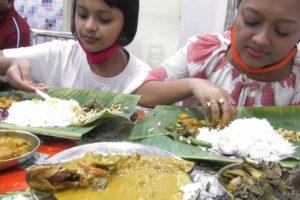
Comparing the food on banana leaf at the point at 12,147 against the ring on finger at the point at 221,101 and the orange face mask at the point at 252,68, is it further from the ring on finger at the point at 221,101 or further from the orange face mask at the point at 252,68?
the orange face mask at the point at 252,68

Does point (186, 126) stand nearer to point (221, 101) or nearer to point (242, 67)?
point (221, 101)

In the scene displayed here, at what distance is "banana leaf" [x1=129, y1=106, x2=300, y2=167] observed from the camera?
3.87 feet

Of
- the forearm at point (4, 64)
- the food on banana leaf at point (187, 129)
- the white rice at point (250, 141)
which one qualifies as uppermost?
the forearm at point (4, 64)

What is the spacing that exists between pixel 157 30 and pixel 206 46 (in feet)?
7.44

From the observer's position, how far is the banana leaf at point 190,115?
1180 mm

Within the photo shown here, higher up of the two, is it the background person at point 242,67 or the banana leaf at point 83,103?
the background person at point 242,67

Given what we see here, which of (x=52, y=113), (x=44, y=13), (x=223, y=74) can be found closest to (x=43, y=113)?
(x=52, y=113)

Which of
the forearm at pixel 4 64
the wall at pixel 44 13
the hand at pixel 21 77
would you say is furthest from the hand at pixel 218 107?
the wall at pixel 44 13

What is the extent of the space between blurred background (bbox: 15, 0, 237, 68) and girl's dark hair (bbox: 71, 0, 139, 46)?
6.18 ft

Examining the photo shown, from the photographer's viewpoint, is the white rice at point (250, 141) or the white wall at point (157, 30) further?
the white wall at point (157, 30)

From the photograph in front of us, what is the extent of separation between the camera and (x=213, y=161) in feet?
3.81

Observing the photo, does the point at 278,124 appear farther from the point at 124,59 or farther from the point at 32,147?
the point at 32,147

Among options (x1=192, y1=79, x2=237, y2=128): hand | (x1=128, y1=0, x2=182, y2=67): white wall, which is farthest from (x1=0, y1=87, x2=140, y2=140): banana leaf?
(x1=128, y1=0, x2=182, y2=67): white wall

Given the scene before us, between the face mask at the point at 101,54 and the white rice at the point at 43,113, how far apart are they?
42 centimetres
